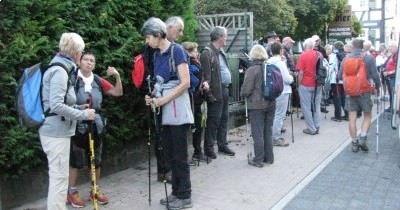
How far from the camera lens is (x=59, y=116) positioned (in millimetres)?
4836

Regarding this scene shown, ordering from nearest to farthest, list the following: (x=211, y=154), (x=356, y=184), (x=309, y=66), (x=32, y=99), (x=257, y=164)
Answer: (x=32, y=99), (x=356, y=184), (x=257, y=164), (x=211, y=154), (x=309, y=66)

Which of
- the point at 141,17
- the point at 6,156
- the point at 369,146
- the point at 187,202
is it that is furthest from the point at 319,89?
the point at 6,156

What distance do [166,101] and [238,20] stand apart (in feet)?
26.3

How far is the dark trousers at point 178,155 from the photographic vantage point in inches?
227

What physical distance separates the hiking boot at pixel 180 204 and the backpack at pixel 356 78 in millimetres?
4401

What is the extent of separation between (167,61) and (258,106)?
8.51ft

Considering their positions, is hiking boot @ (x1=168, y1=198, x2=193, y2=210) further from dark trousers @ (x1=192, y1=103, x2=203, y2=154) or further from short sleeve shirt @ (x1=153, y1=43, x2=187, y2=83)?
dark trousers @ (x1=192, y1=103, x2=203, y2=154)

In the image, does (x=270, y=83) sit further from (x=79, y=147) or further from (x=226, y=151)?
(x=79, y=147)

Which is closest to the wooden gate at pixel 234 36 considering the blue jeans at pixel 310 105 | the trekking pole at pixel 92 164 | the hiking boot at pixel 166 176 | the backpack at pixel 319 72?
the blue jeans at pixel 310 105

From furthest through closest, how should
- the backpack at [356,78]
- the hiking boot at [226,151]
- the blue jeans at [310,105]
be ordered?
the blue jeans at [310,105], the backpack at [356,78], the hiking boot at [226,151]

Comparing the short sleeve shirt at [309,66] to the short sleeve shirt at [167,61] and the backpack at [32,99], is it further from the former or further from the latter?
the backpack at [32,99]

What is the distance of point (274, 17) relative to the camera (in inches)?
671

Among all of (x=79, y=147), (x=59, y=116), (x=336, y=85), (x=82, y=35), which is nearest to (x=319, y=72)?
(x=336, y=85)

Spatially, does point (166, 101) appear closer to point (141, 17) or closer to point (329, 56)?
point (141, 17)
